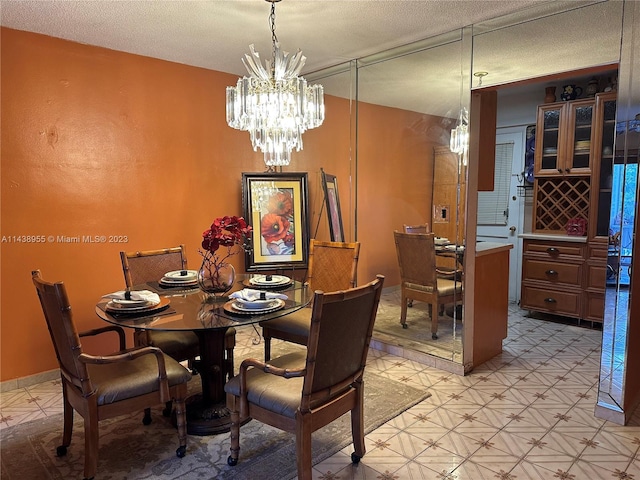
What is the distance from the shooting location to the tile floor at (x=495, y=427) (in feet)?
6.99

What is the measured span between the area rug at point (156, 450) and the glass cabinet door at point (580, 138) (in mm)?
3135

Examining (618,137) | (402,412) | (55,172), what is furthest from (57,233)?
(618,137)

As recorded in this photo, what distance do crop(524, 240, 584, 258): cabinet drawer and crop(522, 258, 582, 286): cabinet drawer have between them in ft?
0.30

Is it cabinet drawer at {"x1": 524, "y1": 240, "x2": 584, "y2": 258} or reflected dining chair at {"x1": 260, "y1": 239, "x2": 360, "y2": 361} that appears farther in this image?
cabinet drawer at {"x1": 524, "y1": 240, "x2": 584, "y2": 258}

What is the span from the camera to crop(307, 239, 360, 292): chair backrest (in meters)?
3.11

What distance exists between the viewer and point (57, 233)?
311 cm

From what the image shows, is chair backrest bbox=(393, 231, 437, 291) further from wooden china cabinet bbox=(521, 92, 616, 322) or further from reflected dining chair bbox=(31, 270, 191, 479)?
reflected dining chair bbox=(31, 270, 191, 479)

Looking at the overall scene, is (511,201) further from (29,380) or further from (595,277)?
(29,380)

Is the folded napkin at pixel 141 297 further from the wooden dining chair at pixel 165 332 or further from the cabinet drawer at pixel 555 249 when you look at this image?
the cabinet drawer at pixel 555 249

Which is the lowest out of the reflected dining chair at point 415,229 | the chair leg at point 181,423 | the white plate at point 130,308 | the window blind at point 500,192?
the chair leg at point 181,423

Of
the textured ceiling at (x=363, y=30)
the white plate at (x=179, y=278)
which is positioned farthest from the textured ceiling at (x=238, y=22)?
the white plate at (x=179, y=278)

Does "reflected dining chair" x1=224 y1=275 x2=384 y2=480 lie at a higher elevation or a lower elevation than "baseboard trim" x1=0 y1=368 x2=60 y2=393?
higher

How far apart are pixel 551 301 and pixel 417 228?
205 centimetres

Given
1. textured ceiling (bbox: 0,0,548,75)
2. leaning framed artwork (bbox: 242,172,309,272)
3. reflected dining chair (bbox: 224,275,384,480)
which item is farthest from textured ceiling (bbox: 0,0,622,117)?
reflected dining chair (bbox: 224,275,384,480)
